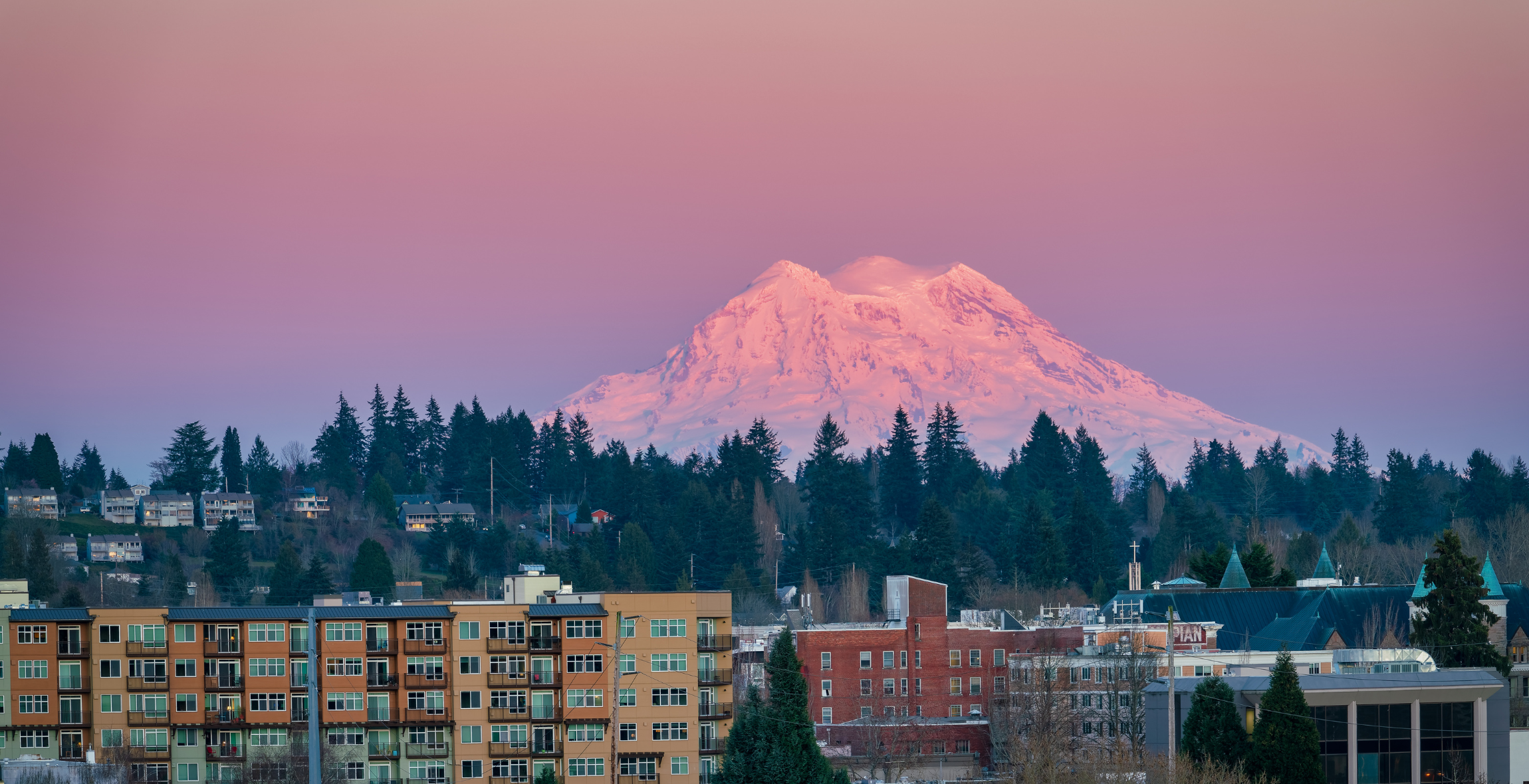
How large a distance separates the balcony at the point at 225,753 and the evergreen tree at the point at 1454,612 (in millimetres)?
59567

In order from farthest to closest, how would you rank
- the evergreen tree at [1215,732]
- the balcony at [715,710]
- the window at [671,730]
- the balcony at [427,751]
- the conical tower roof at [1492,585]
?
1. the conical tower roof at [1492,585]
2. the balcony at [715,710]
3. the window at [671,730]
4. the balcony at [427,751]
5. the evergreen tree at [1215,732]

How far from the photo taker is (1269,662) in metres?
110

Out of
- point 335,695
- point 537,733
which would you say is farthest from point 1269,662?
point 335,695

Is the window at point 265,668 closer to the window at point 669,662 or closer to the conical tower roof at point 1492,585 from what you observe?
the window at point 669,662

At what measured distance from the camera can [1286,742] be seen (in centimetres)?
7231

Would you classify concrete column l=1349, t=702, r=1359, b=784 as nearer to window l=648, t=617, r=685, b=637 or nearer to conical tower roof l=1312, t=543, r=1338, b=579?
window l=648, t=617, r=685, b=637

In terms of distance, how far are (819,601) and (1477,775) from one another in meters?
94.8

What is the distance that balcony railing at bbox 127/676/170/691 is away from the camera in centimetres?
8931

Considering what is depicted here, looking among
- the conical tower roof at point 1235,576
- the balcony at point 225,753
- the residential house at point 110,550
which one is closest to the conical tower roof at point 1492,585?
the conical tower roof at point 1235,576

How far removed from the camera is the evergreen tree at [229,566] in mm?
173000

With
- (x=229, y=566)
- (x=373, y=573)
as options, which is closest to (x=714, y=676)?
(x=373, y=573)

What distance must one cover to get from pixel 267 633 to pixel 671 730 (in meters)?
→ 19.1

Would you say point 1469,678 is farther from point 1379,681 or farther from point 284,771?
Result: point 284,771

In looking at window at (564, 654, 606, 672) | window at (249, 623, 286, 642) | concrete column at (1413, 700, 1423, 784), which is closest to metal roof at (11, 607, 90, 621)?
window at (249, 623, 286, 642)
